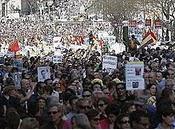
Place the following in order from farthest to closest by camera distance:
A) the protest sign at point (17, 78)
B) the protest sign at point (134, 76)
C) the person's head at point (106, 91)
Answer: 1. the protest sign at point (17, 78)
2. the protest sign at point (134, 76)
3. the person's head at point (106, 91)

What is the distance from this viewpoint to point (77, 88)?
14.2 metres

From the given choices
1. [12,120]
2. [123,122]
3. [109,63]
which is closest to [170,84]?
[109,63]

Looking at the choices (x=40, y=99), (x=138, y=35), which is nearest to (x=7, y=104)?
(x=40, y=99)

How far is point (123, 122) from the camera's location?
29.6 feet

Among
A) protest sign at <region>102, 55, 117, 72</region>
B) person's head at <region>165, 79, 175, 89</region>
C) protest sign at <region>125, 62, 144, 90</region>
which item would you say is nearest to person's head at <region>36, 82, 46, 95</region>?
protest sign at <region>125, 62, 144, 90</region>

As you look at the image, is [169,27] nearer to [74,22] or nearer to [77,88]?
[74,22]

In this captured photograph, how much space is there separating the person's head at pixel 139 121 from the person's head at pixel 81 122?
674 millimetres

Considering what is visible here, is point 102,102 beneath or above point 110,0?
beneath

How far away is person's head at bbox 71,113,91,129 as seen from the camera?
8.60 meters

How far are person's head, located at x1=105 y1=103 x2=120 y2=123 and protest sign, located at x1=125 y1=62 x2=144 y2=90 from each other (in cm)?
213

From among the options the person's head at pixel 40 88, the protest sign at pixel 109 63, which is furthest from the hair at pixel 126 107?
the protest sign at pixel 109 63

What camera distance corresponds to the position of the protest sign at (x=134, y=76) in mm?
12837

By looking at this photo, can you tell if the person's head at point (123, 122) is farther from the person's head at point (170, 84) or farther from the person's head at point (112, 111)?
the person's head at point (170, 84)

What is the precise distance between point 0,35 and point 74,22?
47.9ft
